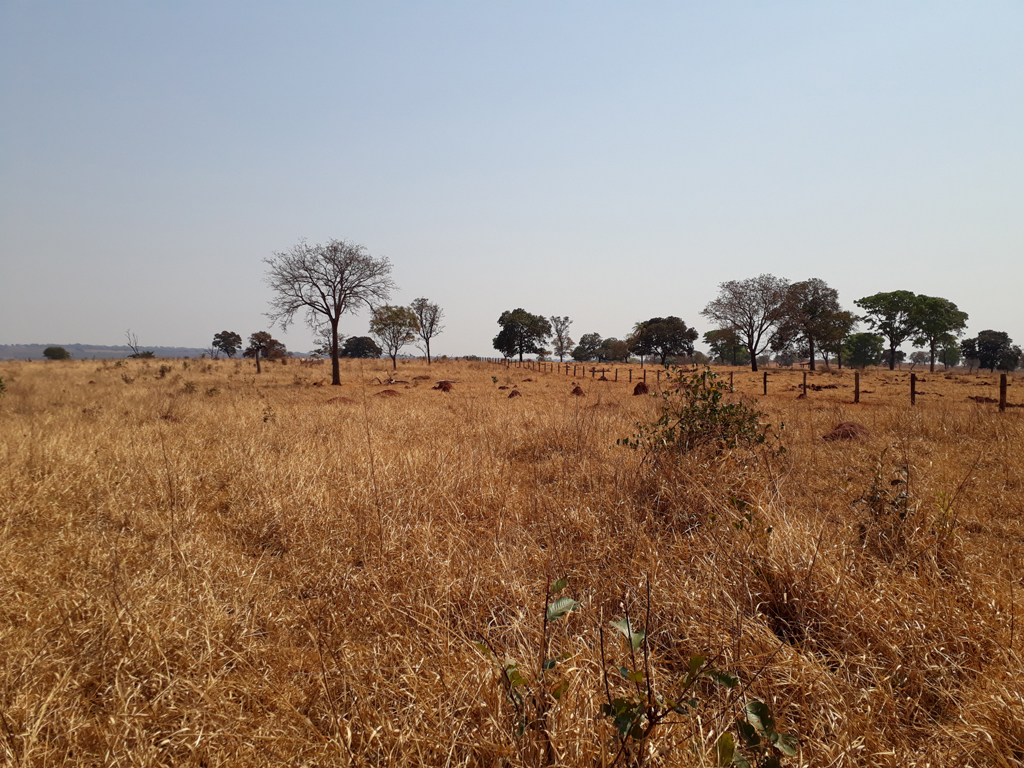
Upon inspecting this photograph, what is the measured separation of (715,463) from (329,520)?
4.50m

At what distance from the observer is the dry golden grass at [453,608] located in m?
1.98

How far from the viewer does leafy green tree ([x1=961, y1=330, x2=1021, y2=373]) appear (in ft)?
211

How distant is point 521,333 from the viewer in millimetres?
82562

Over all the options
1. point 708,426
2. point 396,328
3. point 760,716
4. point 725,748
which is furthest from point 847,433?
point 396,328

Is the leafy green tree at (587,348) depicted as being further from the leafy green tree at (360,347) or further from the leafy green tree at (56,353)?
the leafy green tree at (56,353)

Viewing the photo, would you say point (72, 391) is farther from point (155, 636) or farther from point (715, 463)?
point (715, 463)

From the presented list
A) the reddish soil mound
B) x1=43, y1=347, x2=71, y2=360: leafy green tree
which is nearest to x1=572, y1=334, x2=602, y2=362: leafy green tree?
x1=43, y1=347, x2=71, y2=360: leafy green tree

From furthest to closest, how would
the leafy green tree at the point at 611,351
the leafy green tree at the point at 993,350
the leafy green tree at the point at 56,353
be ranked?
the leafy green tree at the point at 611,351
the leafy green tree at the point at 993,350
the leafy green tree at the point at 56,353

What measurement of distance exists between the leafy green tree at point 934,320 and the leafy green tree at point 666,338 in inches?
1070

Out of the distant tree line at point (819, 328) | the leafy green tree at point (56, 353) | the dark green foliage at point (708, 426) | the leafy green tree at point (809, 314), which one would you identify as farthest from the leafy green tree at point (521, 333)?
the dark green foliage at point (708, 426)

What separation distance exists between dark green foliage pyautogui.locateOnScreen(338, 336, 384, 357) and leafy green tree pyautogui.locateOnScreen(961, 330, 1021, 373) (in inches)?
4062

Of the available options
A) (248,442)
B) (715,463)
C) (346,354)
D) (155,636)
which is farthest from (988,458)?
(346,354)

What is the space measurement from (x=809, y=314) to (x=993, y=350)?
4068 cm

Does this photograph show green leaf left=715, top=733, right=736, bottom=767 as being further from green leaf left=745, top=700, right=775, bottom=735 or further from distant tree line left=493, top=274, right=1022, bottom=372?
distant tree line left=493, top=274, right=1022, bottom=372
